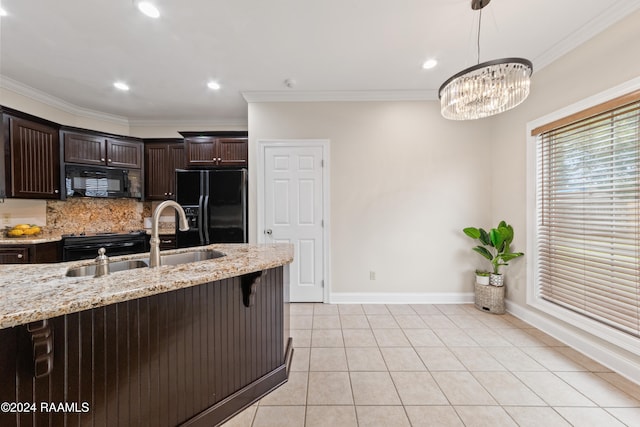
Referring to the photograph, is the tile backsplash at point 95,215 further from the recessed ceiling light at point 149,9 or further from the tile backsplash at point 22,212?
the recessed ceiling light at point 149,9

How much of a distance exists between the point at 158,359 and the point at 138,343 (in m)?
0.14

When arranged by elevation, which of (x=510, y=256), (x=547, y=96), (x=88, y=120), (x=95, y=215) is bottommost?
(x=510, y=256)

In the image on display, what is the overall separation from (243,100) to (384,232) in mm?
2675

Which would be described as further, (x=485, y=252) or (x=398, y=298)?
(x=398, y=298)

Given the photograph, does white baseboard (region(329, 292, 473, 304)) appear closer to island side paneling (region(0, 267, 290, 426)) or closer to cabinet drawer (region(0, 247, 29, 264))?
island side paneling (region(0, 267, 290, 426))

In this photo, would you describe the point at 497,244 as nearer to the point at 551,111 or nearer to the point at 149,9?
the point at 551,111

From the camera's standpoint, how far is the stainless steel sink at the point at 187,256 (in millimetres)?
1787

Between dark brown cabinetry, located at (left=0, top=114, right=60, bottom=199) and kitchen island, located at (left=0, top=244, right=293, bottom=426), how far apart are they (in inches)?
97.4

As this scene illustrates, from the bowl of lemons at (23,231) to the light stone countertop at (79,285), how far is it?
251 cm

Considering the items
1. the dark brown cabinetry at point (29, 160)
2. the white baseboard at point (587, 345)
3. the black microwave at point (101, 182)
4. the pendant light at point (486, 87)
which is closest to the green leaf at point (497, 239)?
the white baseboard at point (587, 345)

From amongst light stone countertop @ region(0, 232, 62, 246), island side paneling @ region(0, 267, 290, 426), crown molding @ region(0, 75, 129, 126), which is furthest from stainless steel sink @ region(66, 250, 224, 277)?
crown molding @ region(0, 75, 129, 126)

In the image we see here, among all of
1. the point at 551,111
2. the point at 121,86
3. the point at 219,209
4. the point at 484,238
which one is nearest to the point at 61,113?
the point at 121,86

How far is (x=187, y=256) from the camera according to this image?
1.89 meters

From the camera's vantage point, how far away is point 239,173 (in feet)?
11.0
